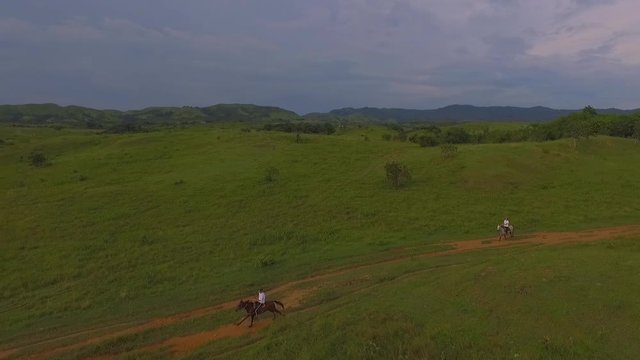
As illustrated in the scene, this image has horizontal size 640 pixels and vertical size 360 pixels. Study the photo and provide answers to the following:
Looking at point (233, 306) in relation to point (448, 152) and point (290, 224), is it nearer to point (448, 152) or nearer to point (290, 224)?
point (290, 224)

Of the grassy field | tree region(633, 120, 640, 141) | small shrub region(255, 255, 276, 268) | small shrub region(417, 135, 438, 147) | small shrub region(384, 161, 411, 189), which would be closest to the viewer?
the grassy field

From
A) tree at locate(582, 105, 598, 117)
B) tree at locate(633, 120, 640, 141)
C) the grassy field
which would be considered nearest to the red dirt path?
the grassy field

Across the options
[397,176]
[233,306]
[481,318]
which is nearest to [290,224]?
[397,176]

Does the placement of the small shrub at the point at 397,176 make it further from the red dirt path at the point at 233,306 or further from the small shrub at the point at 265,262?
the small shrub at the point at 265,262

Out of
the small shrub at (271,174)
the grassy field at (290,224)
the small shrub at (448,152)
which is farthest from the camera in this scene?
the small shrub at (448,152)

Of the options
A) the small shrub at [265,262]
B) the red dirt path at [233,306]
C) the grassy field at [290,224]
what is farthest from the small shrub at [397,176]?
the small shrub at [265,262]

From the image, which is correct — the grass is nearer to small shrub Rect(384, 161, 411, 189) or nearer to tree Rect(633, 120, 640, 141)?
small shrub Rect(384, 161, 411, 189)
